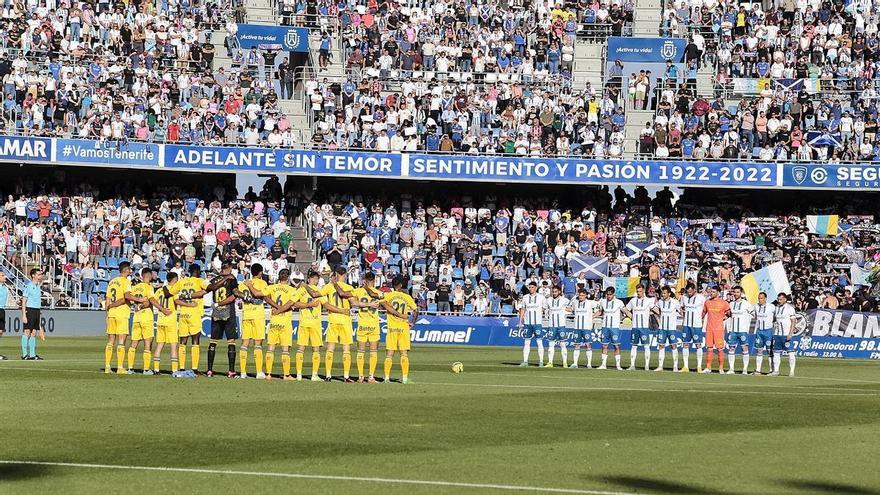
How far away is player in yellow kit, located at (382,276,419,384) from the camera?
23.7 metres

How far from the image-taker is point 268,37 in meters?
52.4

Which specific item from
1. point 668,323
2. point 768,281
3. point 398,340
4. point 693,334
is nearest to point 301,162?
point 768,281

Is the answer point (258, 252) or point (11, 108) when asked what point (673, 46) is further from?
point (11, 108)

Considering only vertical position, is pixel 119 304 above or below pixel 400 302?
below

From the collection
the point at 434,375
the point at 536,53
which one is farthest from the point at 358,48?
the point at 434,375

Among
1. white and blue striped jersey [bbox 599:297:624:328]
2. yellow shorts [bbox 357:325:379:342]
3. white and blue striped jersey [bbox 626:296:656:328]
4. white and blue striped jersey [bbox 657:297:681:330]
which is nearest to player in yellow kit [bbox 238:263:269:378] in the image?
yellow shorts [bbox 357:325:379:342]

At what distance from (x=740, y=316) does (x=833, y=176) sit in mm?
19663

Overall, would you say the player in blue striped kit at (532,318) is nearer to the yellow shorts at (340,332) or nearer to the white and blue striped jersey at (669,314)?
the white and blue striped jersey at (669,314)

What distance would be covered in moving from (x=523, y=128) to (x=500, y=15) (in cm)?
624

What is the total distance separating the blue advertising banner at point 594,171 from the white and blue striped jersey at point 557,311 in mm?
17874

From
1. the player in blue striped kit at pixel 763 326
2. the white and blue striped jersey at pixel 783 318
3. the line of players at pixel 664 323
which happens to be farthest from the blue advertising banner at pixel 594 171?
the white and blue striped jersey at pixel 783 318

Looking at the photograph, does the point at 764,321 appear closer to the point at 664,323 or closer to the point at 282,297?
the point at 664,323

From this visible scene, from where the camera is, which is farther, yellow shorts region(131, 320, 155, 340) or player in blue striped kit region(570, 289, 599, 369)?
player in blue striped kit region(570, 289, 599, 369)

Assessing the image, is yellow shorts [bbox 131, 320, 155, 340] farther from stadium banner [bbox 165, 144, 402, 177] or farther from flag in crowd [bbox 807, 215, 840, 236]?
flag in crowd [bbox 807, 215, 840, 236]
